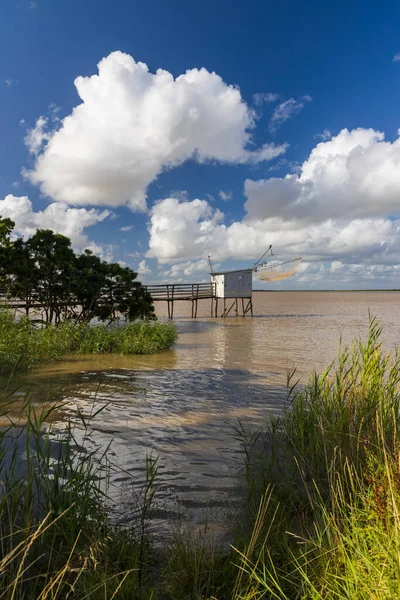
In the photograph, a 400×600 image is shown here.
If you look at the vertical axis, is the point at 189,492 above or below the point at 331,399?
below

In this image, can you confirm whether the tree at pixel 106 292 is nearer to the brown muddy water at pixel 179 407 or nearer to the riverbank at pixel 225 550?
the brown muddy water at pixel 179 407

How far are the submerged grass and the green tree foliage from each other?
218 centimetres

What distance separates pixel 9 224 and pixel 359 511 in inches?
626

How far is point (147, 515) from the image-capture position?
3.47 m

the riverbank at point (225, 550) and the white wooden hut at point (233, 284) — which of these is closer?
the riverbank at point (225, 550)

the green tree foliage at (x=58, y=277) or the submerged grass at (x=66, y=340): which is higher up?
the green tree foliage at (x=58, y=277)

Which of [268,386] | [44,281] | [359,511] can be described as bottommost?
[268,386]

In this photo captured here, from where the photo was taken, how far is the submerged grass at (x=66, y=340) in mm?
10230

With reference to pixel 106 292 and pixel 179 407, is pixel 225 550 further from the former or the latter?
pixel 106 292

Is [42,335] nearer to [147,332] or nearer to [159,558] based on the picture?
[147,332]

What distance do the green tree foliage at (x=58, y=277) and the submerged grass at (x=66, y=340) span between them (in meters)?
2.18

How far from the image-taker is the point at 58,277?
1623cm

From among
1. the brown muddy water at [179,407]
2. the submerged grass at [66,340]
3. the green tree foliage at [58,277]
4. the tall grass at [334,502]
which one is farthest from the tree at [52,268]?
the tall grass at [334,502]

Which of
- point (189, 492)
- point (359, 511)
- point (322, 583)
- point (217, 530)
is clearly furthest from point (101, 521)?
point (359, 511)
